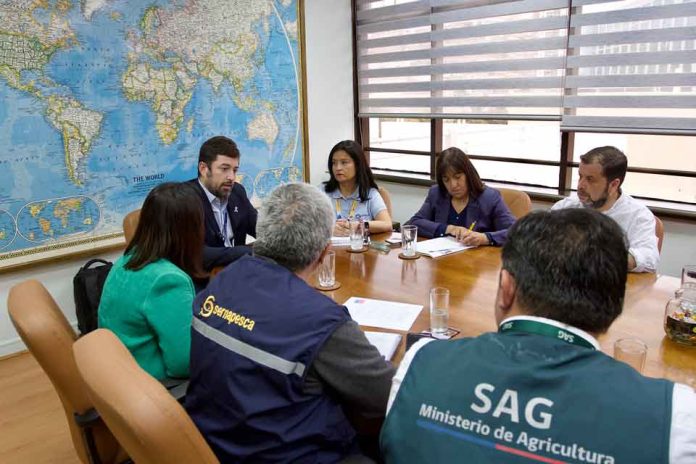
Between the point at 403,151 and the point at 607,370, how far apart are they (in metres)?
4.10

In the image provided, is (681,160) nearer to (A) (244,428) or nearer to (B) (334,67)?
(B) (334,67)

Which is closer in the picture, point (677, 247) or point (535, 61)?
point (677, 247)

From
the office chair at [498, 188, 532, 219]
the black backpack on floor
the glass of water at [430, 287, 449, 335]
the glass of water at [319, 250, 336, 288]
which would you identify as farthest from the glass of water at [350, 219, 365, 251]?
the black backpack on floor

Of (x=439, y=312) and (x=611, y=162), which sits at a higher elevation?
(x=611, y=162)

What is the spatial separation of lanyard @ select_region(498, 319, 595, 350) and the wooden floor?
2.05 m

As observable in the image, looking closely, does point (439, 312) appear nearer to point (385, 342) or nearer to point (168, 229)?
point (385, 342)

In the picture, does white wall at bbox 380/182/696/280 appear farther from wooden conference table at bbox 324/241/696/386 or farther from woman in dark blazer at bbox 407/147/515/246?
wooden conference table at bbox 324/241/696/386

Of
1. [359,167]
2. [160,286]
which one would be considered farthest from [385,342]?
[359,167]

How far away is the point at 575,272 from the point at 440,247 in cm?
168

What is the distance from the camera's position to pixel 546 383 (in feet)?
2.54

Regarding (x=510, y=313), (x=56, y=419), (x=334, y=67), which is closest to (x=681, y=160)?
(x=334, y=67)

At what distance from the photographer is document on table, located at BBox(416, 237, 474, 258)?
2480mm

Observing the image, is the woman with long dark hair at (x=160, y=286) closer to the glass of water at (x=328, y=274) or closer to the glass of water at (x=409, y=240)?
the glass of water at (x=328, y=274)

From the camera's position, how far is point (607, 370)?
776mm
